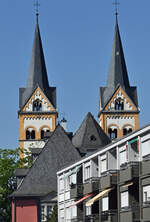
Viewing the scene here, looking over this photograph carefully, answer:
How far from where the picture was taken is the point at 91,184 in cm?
5722

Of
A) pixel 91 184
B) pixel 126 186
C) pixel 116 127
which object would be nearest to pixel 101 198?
pixel 91 184

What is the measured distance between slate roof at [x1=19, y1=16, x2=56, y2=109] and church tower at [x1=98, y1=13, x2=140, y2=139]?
890cm

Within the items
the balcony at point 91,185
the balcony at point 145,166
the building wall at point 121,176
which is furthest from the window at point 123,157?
the balcony at point 91,185

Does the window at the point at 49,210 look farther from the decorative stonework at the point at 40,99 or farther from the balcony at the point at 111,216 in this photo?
the decorative stonework at the point at 40,99

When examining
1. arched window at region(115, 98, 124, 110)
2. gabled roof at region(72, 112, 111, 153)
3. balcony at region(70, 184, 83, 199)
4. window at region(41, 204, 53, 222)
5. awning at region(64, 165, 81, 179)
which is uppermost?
arched window at region(115, 98, 124, 110)

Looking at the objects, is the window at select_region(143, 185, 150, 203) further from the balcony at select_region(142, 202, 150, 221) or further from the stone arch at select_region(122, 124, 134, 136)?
the stone arch at select_region(122, 124, 134, 136)

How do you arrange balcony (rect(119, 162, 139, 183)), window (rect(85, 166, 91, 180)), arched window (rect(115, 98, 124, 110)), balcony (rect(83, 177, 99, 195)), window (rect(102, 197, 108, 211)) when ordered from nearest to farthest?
balcony (rect(119, 162, 139, 183)) < window (rect(102, 197, 108, 211)) < balcony (rect(83, 177, 99, 195)) < window (rect(85, 166, 91, 180)) < arched window (rect(115, 98, 124, 110))

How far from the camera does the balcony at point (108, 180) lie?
52375 millimetres

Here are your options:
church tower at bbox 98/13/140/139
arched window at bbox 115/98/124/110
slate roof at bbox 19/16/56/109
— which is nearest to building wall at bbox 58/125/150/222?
church tower at bbox 98/13/140/139

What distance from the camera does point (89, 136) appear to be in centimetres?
9744

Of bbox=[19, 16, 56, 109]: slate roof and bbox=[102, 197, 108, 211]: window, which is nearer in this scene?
bbox=[102, 197, 108, 211]: window

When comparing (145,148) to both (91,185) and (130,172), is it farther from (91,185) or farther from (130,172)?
(91,185)

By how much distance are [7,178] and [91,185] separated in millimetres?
35455

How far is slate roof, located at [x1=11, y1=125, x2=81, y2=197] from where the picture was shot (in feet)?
240
